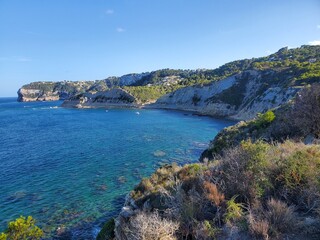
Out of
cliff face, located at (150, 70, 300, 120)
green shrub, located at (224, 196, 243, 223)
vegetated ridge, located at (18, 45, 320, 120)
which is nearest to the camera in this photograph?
green shrub, located at (224, 196, 243, 223)

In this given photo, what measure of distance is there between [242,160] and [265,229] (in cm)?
349

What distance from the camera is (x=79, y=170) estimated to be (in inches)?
1111

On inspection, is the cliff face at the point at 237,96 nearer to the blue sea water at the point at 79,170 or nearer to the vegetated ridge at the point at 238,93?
the vegetated ridge at the point at 238,93

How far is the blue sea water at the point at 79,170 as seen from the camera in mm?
18750

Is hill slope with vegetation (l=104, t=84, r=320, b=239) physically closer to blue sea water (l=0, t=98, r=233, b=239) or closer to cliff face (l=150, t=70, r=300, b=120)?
blue sea water (l=0, t=98, r=233, b=239)

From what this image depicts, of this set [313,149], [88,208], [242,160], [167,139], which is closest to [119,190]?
[88,208]

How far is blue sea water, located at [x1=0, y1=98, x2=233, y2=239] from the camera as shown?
18750mm

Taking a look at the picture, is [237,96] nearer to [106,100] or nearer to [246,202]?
[106,100]

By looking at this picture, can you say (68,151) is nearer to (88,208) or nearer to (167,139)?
(167,139)

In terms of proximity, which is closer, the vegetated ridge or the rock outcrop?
the vegetated ridge

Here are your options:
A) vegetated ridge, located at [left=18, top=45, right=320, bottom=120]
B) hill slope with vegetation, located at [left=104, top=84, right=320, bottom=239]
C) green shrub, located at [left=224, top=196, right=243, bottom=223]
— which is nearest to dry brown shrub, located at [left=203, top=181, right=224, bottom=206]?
hill slope with vegetation, located at [left=104, top=84, right=320, bottom=239]

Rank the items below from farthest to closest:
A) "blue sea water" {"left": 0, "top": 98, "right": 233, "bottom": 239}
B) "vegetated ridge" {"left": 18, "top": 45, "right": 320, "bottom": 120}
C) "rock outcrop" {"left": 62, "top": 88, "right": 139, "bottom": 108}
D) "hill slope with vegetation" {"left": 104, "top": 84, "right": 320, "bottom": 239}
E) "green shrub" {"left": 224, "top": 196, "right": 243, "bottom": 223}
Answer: "rock outcrop" {"left": 62, "top": 88, "right": 139, "bottom": 108} → "vegetated ridge" {"left": 18, "top": 45, "right": 320, "bottom": 120} → "blue sea water" {"left": 0, "top": 98, "right": 233, "bottom": 239} → "green shrub" {"left": 224, "top": 196, "right": 243, "bottom": 223} → "hill slope with vegetation" {"left": 104, "top": 84, "right": 320, "bottom": 239}

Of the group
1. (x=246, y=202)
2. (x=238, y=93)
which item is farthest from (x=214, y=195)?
(x=238, y=93)

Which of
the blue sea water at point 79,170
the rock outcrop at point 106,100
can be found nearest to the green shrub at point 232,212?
the blue sea water at point 79,170
